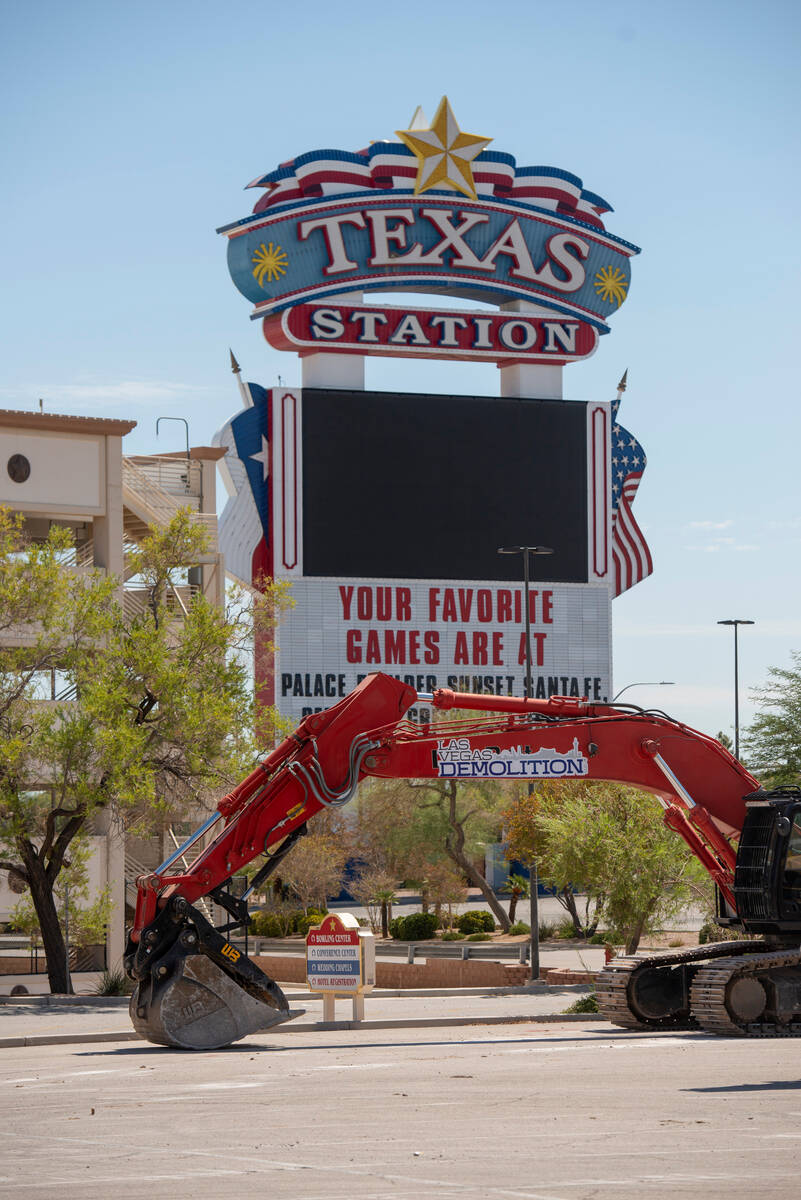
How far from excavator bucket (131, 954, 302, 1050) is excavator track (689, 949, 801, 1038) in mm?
5053

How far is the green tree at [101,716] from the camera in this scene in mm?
32094

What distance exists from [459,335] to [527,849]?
27661mm

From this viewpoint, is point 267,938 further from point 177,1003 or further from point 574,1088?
point 574,1088

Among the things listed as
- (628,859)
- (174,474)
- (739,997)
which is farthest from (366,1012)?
(174,474)

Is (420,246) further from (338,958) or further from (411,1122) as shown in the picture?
(411,1122)

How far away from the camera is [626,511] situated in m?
76.9

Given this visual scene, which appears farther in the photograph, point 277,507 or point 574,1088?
point 277,507

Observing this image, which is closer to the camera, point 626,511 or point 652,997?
point 652,997

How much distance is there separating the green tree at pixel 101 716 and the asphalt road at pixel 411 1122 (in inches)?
479

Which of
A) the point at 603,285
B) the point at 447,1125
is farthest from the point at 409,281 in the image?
the point at 447,1125

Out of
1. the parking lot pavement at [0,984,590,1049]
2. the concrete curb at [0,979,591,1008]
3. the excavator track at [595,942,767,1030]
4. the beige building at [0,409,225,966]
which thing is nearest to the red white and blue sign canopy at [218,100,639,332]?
the beige building at [0,409,225,966]

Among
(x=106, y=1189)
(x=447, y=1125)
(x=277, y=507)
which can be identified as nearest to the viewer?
(x=106, y=1189)

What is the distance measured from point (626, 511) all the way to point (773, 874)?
187ft

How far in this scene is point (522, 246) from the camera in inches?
2916
